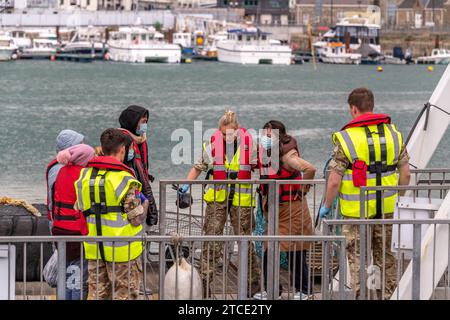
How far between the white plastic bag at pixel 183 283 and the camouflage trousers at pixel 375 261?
1285 millimetres

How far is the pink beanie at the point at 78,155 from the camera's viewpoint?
452 inches

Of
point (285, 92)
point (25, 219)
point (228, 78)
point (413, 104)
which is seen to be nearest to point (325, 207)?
point (25, 219)

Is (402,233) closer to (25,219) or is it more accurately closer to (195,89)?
(25,219)

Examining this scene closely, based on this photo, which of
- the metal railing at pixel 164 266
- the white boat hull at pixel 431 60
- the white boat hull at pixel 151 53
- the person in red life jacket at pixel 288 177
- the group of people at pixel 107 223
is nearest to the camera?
the metal railing at pixel 164 266

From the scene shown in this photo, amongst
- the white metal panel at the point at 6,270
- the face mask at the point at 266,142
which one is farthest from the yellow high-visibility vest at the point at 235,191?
the white metal panel at the point at 6,270

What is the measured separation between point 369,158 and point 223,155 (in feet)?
6.93

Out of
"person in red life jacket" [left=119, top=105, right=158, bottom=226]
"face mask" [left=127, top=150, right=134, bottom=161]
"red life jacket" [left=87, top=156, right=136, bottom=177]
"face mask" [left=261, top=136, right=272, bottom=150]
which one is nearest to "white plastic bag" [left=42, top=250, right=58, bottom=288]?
"red life jacket" [left=87, top=156, right=136, bottom=177]

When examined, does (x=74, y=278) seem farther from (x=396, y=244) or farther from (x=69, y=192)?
(x=396, y=244)

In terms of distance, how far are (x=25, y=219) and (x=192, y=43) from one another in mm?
182023

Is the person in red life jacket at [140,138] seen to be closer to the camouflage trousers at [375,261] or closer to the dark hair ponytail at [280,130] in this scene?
the dark hair ponytail at [280,130]

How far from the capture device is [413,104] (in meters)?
87.5

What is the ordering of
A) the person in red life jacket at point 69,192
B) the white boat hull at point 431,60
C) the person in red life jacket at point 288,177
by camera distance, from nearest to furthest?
1. the person in red life jacket at point 69,192
2. the person in red life jacket at point 288,177
3. the white boat hull at point 431,60

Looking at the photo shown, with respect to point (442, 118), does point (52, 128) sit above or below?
below

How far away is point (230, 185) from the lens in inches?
538
